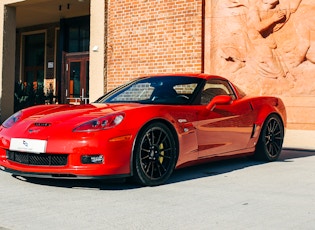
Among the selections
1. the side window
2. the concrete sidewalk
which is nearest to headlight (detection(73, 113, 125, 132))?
the side window

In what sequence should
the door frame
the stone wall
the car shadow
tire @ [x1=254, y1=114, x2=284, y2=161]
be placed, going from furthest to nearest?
1. the door frame
2. the stone wall
3. tire @ [x1=254, y1=114, x2=284, y2=161]
4. the car shadow

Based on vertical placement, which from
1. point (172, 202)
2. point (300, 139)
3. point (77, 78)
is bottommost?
point (172, 202)

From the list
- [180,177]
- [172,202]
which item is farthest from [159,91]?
[172,202]

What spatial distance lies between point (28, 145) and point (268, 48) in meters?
7.62

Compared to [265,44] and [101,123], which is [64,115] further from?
[265,44]

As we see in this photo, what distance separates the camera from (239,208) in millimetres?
4082

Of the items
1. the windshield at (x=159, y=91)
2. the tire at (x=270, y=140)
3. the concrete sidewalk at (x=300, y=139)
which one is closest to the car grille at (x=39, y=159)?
the windshield at (x=159, y=91)

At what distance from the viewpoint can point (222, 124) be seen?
5.95 meters

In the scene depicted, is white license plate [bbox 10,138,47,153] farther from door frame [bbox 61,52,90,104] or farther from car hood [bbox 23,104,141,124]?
door frame [bbox 61,52,90,104]

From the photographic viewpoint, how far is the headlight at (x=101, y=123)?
4730mm

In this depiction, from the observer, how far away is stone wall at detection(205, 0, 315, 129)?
35.4 ft

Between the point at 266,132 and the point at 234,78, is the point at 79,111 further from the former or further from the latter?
the point at 234,78

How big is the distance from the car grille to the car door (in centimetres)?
158

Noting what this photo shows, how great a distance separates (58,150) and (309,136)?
6927 mm
